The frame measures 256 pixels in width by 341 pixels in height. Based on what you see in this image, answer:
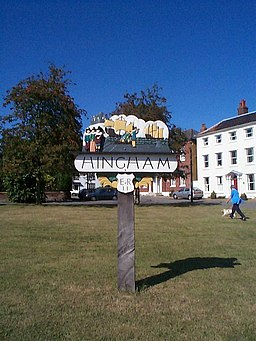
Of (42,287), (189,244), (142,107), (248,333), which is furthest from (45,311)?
(142,107)

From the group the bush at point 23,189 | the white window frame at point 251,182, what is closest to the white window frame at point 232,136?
the white window frame at point 251,182

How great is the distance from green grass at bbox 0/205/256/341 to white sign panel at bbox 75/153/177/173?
1.94 m

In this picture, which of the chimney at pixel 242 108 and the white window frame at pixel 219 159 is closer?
the white window frame at pixel 219 159

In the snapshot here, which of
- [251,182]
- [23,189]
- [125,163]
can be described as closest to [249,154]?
[251,182]

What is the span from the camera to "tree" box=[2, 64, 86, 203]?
28.0 metres

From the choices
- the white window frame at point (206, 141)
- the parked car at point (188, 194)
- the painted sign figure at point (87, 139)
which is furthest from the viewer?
the white window frame at point (206, 141)

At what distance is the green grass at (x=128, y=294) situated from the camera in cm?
447

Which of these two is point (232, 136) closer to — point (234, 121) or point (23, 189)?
point (234, 121)

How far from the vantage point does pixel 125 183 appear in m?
6.42

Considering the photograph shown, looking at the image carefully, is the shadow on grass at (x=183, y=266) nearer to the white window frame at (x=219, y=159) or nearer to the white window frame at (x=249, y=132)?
the white window frame at (x=249, y=132)

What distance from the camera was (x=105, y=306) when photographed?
5320 mm

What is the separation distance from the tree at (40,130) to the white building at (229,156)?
2489cm

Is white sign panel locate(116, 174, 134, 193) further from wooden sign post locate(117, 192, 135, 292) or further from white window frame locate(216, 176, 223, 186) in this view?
white window frame locate(216, 176, 223, 186)

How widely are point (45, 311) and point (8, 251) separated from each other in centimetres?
457
